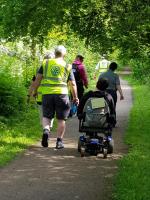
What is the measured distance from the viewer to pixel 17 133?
38.5ft

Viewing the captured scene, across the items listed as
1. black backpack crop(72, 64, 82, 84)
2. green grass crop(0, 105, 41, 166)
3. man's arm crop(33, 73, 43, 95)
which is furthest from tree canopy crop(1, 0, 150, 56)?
green grass crop(0, 105, 41, 166)

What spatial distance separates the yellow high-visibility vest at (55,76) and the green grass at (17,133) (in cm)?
127

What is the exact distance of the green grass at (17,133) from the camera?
9557 millimetres

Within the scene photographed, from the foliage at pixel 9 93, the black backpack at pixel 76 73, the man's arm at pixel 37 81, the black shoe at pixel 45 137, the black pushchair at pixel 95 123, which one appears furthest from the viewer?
the black backpack at pixel 76 73

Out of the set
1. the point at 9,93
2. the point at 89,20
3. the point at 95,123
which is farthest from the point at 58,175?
the point at 89,20

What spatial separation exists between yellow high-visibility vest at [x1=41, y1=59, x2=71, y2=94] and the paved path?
1150 millimetres

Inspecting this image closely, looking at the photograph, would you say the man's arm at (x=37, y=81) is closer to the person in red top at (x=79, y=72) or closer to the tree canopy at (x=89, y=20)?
the tree canopy at (x=89, y=20)

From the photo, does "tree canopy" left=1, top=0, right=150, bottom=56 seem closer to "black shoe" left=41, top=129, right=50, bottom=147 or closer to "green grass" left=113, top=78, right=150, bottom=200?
"green grass" left=113, top=78, right=150, bottom=200

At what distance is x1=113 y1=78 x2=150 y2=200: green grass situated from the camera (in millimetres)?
6848

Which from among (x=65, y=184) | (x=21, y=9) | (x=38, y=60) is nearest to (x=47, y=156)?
(x=65, y=184)

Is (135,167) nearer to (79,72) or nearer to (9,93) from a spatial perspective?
(9,93)

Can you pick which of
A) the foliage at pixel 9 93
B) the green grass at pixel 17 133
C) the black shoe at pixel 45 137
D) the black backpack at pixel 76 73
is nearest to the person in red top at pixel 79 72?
the black backpack at pixel 76 73

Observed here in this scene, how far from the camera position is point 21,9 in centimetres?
1195

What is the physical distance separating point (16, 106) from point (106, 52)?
301 cm
